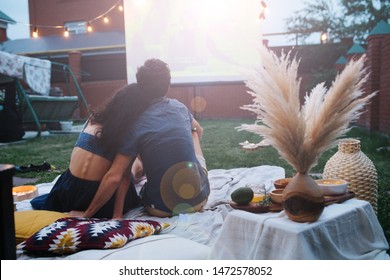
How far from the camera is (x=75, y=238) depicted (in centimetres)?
166

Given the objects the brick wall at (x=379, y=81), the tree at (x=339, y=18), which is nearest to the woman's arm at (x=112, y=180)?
the brick wall at (x=379, y=81)

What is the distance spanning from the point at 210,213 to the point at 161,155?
1.73 ft

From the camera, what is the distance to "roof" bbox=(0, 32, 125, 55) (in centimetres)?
1611

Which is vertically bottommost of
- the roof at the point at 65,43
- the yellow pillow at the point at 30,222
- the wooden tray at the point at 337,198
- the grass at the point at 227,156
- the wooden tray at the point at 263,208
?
the grass at the point at 227,156

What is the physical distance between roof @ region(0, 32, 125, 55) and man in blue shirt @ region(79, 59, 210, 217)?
1413 cm

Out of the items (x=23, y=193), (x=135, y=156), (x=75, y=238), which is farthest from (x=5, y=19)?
(x=75, y=238)

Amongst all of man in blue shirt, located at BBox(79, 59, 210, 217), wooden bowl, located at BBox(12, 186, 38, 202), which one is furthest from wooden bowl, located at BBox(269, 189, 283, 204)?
wooden bowl, located at BBox(12, 186, 38, 202)

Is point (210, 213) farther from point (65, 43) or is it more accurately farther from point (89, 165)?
point (65, 43)

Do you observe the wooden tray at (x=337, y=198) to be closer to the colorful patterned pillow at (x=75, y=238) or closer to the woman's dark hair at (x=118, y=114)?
the colorful patterned pillow at (x=75, y=238)

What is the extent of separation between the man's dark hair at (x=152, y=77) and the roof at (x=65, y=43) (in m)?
14.1

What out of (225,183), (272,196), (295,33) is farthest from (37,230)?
(295,33)

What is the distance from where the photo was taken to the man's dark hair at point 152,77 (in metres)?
2.16

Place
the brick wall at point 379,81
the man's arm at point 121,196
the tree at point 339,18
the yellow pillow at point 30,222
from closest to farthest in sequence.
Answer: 1. the yellow pillow at point 30,222
2. the man's arm at point 121,196
3. the brick wall at point 379,81
4. the tree at point 339,18

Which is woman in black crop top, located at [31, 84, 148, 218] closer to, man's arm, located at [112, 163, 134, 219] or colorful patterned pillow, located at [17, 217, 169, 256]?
man's arm, located at [112, 163, 134, 219]
